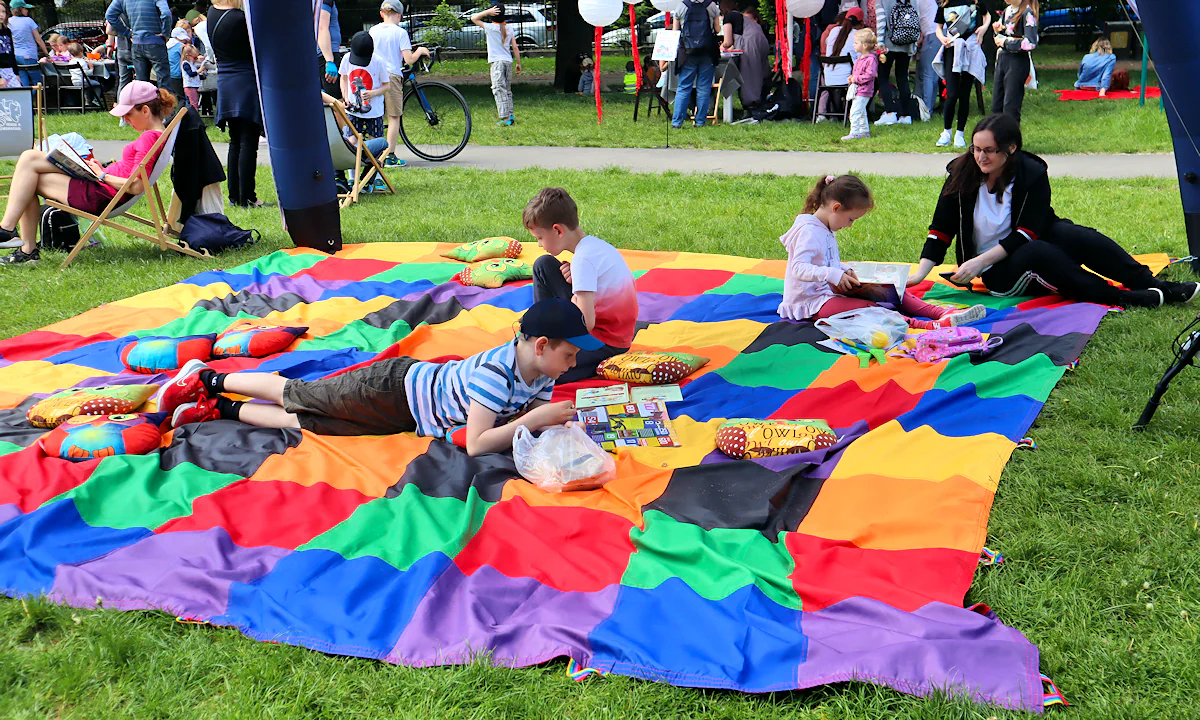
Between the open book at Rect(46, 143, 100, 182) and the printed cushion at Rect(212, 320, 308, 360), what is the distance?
2615 millimetres

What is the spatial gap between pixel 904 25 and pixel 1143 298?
9235 millimetres

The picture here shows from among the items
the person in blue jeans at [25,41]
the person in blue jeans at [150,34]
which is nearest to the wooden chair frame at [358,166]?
the person in blue jeans at [150,34]

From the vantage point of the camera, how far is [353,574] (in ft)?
10.5

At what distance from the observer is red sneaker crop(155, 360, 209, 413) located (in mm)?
4434

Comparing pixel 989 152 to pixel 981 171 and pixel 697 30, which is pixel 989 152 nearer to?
pixel 981 171

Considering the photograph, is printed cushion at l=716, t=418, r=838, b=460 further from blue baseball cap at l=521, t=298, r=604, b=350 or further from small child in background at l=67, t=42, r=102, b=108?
small child in background at l=67, t=42, r=102, b=108

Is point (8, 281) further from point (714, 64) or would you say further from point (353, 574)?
point (714, 64)

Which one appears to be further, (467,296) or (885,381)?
(467,296)

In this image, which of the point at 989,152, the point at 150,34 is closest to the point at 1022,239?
the point at 989,152

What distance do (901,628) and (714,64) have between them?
12.7 metres

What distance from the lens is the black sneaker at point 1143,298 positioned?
5379mm

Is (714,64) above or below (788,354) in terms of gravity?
above

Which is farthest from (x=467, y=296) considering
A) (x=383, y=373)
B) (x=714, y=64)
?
(x=714, y=64)

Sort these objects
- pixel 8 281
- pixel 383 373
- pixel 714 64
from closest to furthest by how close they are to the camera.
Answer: pixel 383 373 → pixel 8 281 → pixel 714 64
